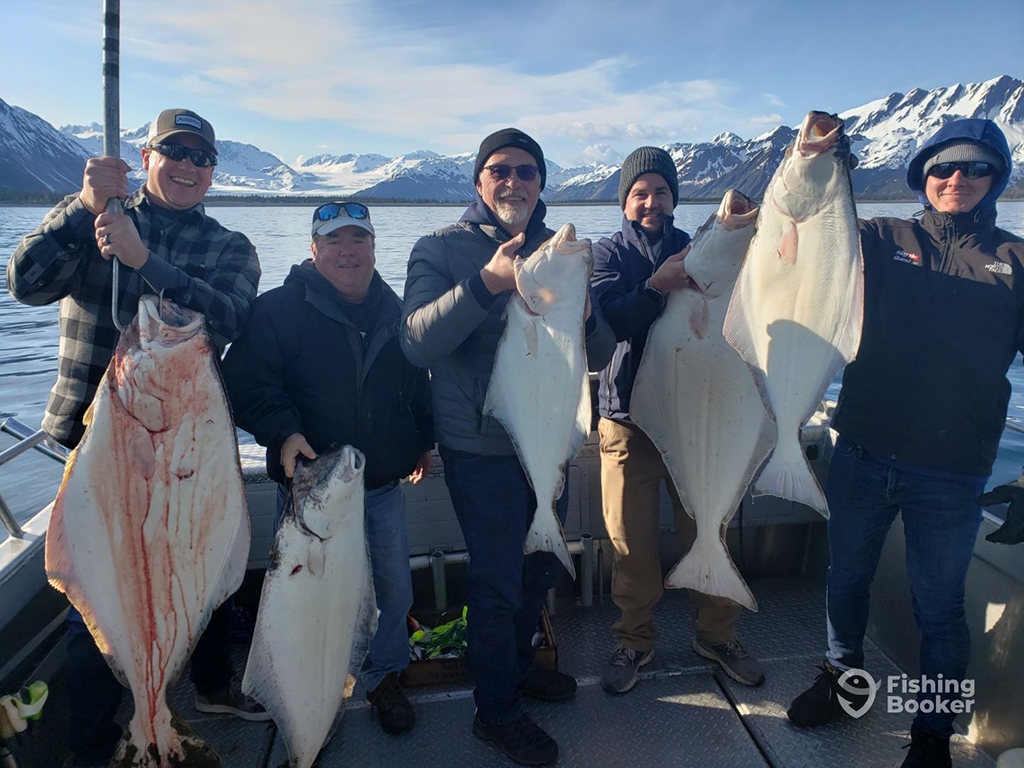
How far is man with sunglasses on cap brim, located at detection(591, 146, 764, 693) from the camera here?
3.12 meters

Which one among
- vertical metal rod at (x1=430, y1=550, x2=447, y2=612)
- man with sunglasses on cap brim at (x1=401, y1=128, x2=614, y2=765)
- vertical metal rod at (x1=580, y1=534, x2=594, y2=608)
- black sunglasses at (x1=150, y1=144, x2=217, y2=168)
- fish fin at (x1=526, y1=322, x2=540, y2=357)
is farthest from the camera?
vertical metal rod at (x1=580, y1=534, x2=594, y2=608)

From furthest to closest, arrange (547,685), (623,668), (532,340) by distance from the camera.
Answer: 1. (623,668)
2. (547,685)
3. (532,340)

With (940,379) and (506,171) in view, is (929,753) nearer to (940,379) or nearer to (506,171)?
(940,379)

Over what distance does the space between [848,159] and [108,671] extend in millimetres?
3316

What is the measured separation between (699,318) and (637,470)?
102cm

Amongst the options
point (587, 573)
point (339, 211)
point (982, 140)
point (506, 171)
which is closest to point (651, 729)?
point (587, 573)

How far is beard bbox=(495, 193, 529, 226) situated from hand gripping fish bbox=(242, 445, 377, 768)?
1.19 m

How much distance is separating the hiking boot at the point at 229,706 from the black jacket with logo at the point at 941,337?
123 inches

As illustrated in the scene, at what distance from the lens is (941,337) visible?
100.0 inches

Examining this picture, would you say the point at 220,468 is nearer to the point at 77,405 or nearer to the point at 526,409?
the point at 77,405

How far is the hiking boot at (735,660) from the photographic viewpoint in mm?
3303

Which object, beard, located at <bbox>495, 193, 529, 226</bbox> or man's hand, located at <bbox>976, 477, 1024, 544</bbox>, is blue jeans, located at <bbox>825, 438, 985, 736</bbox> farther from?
beard, located at <bbox>495, 193, 529, 226</bbox>

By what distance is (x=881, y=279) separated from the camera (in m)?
2.67

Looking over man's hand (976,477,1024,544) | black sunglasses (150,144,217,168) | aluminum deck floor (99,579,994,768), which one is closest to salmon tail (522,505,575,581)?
aluminum deck floor (99,579,994,768)
